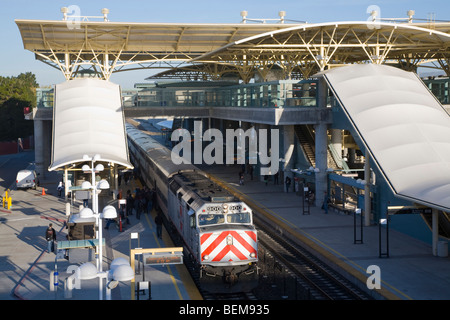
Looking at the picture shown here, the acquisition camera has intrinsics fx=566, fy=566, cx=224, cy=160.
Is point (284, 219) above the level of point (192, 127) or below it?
below

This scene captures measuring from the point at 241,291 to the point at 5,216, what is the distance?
2494 cm

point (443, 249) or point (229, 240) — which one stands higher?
point (229, 240)

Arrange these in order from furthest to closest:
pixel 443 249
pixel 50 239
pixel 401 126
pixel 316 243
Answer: pixel 401 126
pixel 316 243
pixel 50 239
pixel 443 249

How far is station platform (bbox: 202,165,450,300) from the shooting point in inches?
885

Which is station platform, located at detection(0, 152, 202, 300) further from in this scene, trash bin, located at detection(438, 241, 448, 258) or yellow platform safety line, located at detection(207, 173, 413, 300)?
trash bin, located at detection(438, 241, 448, 258)

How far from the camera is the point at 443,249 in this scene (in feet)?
88.6

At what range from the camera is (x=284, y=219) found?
36.0 metres

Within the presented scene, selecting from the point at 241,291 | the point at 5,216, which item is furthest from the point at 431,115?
the point at 5,216

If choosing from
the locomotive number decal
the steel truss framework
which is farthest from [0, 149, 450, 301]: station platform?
the steel truss framework
